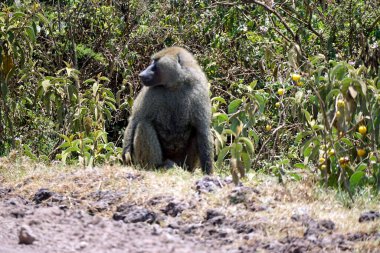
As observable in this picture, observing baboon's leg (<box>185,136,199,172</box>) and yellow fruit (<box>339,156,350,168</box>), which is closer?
yellow fruit (<box>339,156,350,168</box>)

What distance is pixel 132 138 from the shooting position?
7582mm

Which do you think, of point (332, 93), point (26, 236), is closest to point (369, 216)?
point (332, 93)

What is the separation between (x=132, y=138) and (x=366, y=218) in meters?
3.06

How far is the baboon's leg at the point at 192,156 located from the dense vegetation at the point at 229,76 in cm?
25

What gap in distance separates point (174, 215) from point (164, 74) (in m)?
2.54

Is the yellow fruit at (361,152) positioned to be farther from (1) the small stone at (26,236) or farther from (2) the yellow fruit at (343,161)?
(1) the small stone at (26,236)

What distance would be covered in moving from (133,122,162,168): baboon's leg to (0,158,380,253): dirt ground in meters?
1.05

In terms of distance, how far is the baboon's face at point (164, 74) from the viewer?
7488mm

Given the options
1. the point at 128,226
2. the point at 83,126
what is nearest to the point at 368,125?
the point at 128,226

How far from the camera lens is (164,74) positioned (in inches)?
296

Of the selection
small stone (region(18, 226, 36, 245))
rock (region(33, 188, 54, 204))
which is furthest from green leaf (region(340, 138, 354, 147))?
small stone (region(18, 226, 36, 245))

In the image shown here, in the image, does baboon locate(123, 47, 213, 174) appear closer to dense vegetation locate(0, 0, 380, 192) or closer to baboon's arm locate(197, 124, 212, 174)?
baboon's arm locate(197, 124, 212, 174)

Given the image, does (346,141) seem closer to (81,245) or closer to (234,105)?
(234,105)

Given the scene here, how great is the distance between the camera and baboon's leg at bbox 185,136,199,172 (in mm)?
7680
